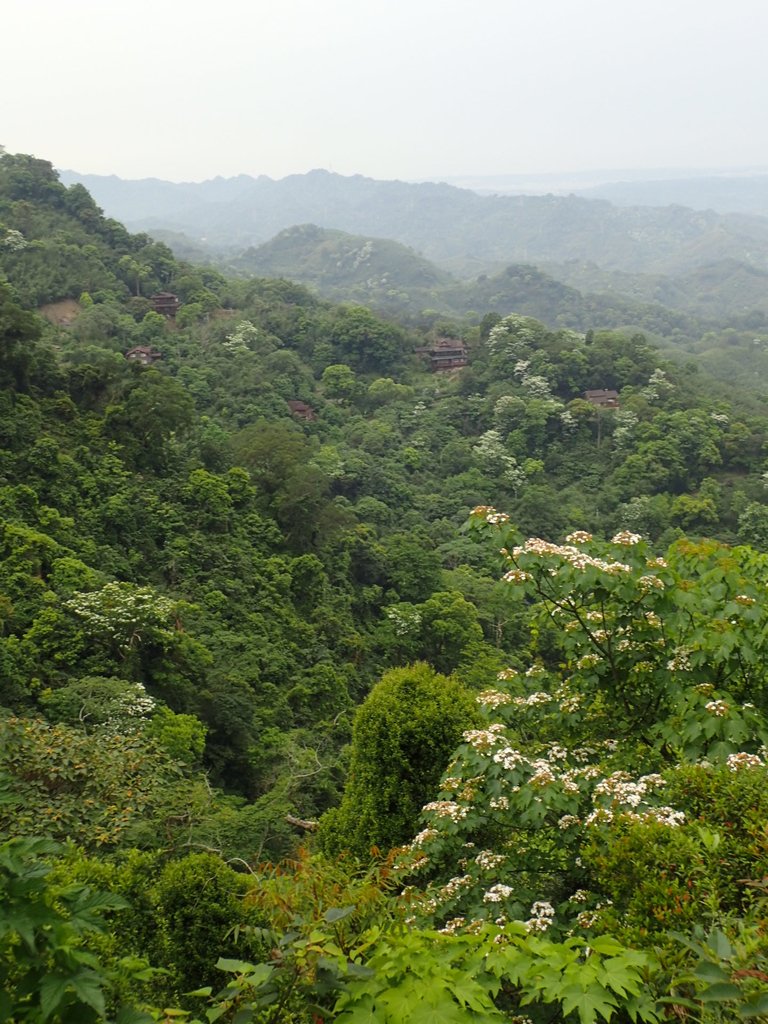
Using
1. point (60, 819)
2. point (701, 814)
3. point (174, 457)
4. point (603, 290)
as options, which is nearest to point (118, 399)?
point (174, 457)

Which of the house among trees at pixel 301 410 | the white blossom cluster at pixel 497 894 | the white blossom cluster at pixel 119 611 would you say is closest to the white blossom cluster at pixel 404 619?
the white blossom cluster at pixel 119 611

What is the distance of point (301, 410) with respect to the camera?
29.3 m

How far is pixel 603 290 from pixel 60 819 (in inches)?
4821

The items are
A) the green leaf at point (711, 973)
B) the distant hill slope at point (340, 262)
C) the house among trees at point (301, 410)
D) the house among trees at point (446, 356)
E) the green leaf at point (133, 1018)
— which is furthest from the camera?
the distant hill slope at point (340, 262)

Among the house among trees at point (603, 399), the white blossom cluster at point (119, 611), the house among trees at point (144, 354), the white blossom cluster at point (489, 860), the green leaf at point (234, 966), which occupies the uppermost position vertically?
the house among trees at point (144, 354)

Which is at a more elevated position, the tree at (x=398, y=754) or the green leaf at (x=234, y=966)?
the green leaf at (x=234, y=966)

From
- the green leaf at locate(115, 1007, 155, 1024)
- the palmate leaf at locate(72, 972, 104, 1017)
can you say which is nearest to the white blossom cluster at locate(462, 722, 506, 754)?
the green leaf at locate(115, 1007, 155, 1024)

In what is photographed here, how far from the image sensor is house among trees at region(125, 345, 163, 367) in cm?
2619

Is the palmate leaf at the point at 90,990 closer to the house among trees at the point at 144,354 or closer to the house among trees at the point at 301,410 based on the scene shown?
the house among trees at the point at 144,354

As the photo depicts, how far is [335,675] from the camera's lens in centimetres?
1333

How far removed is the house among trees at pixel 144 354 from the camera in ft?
85.9

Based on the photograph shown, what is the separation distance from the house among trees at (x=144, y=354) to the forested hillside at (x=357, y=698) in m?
0.19

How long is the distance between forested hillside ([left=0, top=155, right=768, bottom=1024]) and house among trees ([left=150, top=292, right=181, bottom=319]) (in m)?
2.58

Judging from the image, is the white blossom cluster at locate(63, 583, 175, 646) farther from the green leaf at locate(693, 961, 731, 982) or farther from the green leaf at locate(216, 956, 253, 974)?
the green leaf at locate(693, 961, 731, 982)
